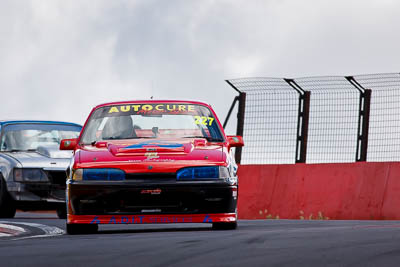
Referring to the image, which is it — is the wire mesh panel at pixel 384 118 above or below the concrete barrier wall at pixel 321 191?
above

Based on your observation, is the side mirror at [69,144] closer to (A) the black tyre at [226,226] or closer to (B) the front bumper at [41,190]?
(A) the black tyre at [226,226]

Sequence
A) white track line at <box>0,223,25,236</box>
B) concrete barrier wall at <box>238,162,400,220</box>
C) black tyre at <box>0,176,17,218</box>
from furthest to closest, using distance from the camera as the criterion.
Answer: black tyre at <box>0,176,17,218</box>
concrete barrier wall at <box>238,162,400,220</box>
white track line at <box>0,223,25,236</box>

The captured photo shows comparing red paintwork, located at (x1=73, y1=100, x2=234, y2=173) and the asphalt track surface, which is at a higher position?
red paintwork, located at (x1=73, y1=100, x2=234, y2=173)

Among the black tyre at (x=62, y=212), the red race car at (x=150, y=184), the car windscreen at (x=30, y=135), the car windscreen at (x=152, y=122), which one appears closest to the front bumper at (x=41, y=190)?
the black tyre at (x=62, y=212)

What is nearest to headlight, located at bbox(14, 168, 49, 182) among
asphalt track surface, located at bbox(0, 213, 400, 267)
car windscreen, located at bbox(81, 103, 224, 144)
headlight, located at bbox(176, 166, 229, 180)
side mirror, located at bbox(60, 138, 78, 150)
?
car windscreen, located at bbox(81, 103, 224, 144)

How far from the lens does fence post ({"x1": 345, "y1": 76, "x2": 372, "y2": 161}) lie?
1502 centimetres

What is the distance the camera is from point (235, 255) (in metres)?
7.15

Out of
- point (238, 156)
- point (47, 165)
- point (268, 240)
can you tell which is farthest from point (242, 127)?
point (268, 240)

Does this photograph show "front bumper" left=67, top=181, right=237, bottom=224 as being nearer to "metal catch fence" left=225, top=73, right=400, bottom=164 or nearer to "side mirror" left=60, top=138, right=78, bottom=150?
"side mirror" left=60, top=138, right=78, bottom=150

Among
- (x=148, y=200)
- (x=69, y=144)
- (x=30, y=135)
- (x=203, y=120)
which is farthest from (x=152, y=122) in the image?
(x=30, y=135)

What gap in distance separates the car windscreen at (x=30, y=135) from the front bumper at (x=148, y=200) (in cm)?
577

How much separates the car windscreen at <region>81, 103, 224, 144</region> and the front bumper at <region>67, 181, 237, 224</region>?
1086mm

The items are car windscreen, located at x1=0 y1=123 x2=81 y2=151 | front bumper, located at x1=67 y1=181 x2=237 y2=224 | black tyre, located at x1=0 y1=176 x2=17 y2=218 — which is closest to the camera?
front bumper, located at x1=67 y1=181 x2=237 y2=224

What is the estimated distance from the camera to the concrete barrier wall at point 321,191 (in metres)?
14.5
